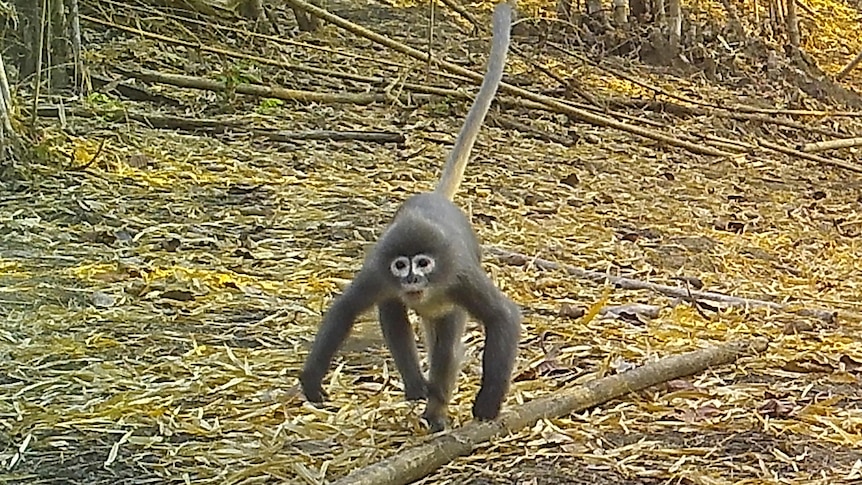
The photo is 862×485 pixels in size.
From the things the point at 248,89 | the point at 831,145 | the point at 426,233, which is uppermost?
the point at 426,233

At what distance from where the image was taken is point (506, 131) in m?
9.69

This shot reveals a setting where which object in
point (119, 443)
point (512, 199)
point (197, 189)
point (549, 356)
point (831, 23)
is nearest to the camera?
point (119, 443)

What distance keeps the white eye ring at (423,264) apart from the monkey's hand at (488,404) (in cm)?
38

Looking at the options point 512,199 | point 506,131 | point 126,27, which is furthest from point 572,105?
point 126,27

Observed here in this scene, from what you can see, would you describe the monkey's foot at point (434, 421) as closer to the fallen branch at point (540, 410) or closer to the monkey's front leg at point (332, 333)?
the fallen branch at point (540, 410)

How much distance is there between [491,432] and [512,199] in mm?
4033

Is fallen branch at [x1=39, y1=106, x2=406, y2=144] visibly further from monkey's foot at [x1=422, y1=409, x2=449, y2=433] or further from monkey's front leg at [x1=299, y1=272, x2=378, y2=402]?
monkey's foot at [x1=422, y1=409, x2=449, y2=433]

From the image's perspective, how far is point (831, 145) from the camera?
1027cm

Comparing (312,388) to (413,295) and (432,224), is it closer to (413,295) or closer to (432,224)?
(413,295)

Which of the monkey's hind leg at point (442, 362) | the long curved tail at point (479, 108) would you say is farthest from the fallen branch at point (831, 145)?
the monkey's hind leg at point (442, 362)

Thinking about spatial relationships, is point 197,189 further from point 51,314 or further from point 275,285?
point 51,314

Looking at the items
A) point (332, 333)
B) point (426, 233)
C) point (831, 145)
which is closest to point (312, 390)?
point (332, 333)

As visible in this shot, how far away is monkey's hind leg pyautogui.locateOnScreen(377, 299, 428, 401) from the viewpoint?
13.2 ft

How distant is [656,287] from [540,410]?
2023 millimetres
